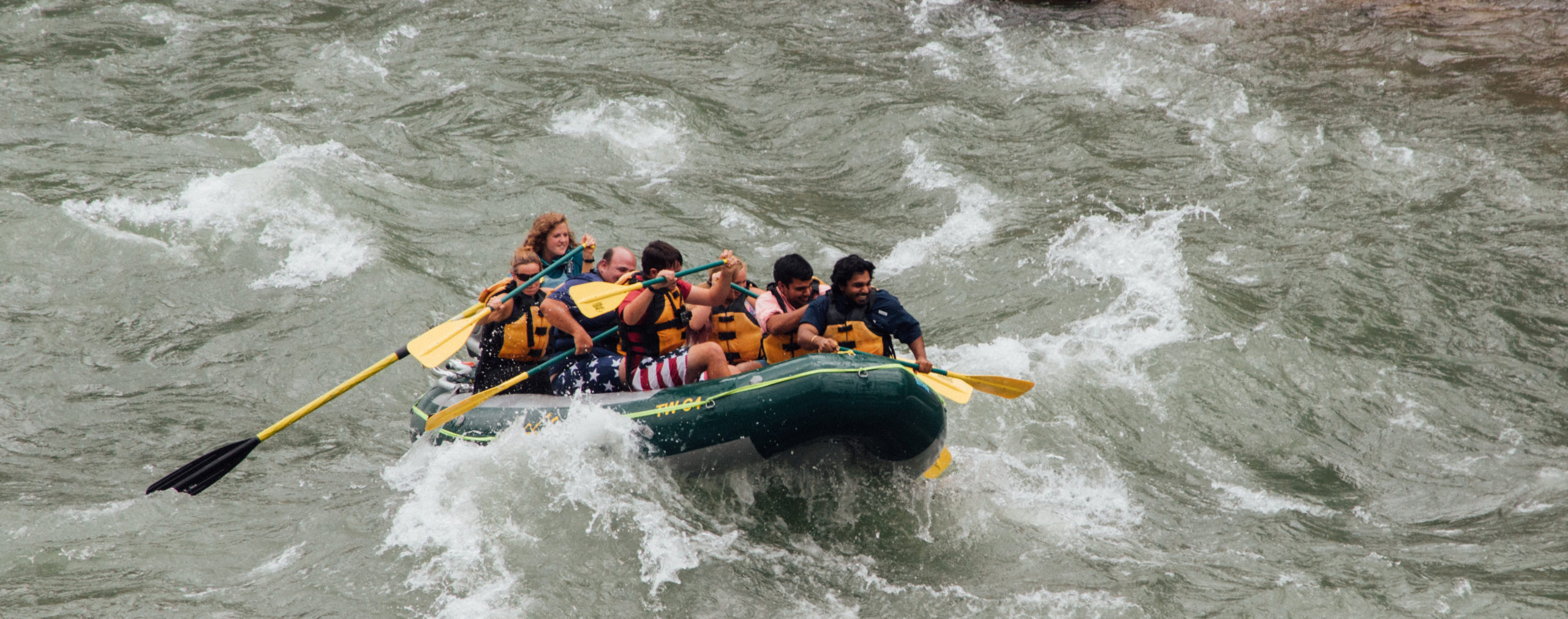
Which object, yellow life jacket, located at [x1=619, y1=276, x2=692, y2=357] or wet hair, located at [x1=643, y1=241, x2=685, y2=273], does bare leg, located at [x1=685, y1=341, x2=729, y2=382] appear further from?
wet hair, located at [x1=643, y1=241, x2=685, y2=273]

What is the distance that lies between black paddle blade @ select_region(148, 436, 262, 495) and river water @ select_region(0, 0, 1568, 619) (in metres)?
0.26

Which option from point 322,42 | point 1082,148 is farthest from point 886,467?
point 322,42

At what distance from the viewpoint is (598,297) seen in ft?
17.9

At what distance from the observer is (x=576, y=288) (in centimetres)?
554

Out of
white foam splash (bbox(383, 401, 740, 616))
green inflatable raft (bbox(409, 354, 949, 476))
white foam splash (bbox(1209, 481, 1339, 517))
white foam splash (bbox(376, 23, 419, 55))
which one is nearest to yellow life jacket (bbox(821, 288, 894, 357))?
green inflatable raft (bbox(409, 354, 949, 476))

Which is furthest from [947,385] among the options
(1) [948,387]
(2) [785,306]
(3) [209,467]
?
(3) [209,467]

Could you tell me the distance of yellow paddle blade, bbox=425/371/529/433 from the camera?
5434 millimetres

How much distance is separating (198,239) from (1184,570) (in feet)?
23.0

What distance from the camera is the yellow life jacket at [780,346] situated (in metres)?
5.57

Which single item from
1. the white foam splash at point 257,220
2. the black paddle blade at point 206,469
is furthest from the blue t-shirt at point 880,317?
the white foam splash at point 257,220

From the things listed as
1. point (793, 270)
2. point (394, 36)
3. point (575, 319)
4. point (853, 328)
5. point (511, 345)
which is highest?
point (793, 270)

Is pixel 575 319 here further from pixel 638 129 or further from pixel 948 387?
pixel 638 129

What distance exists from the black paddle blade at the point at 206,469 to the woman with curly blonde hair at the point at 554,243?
5.70 feet

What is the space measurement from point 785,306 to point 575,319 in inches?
40.6
